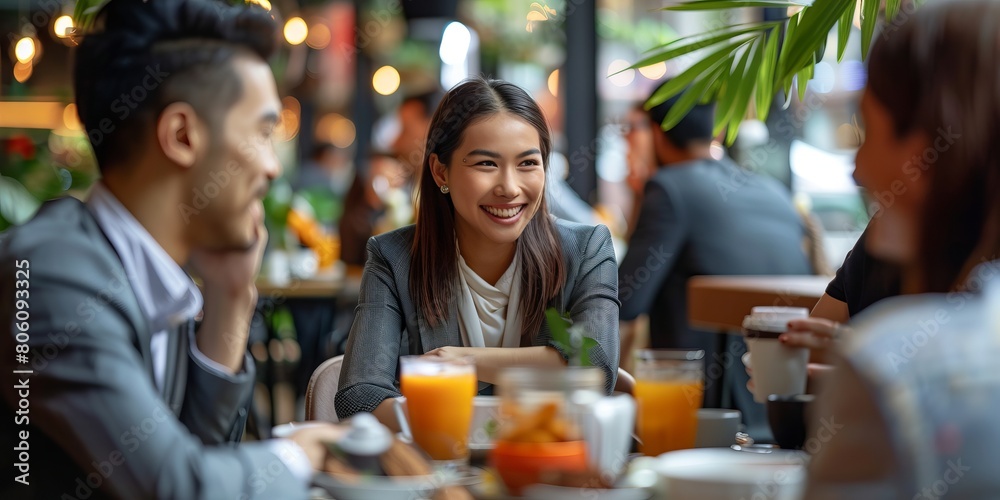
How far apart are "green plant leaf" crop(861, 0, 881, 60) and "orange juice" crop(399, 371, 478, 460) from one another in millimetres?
1266

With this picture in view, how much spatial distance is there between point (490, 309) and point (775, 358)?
0.70m

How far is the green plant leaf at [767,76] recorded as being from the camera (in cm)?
239

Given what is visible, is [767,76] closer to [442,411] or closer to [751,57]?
[751,57]

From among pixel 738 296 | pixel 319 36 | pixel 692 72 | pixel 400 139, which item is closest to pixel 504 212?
pixel 692 72

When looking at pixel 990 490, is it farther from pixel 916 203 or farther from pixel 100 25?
pixel 100 25

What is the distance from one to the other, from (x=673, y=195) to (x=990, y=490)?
312 cm

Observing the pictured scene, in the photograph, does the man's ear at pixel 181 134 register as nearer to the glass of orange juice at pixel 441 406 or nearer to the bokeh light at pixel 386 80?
the glass of orange juice at pixel 441 406

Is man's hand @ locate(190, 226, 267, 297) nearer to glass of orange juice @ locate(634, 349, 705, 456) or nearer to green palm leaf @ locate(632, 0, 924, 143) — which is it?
glass of orange juice @ locate(634, 349, 705, 456)

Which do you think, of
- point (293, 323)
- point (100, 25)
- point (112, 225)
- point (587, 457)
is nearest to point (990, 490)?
point (587, 457)

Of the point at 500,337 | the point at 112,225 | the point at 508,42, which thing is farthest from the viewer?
the point at 508,42

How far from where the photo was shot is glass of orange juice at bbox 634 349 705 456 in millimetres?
1479

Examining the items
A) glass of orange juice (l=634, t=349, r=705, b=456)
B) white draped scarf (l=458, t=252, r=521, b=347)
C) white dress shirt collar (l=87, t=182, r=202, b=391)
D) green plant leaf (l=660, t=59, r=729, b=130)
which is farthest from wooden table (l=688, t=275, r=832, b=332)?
white dress shirt collar (l=87, t=182, r=202, b=391)

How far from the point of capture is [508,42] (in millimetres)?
10414

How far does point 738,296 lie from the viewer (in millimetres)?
3287
